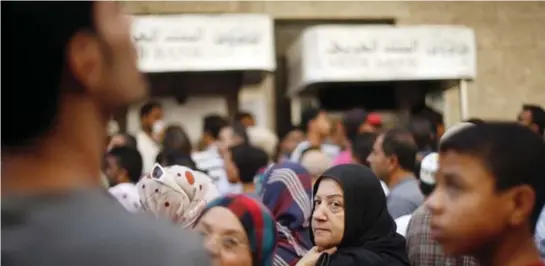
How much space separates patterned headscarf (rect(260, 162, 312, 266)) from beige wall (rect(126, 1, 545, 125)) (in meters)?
12.1

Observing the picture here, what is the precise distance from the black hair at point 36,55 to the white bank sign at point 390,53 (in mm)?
10763

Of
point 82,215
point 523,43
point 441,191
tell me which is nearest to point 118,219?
point 82,215

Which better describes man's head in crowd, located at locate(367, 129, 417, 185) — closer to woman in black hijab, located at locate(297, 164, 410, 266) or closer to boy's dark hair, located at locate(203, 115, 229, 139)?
woman in black hijab, located at locate(297, 164, 410, 266)

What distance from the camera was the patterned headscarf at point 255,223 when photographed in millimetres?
2590

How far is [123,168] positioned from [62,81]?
4.57m

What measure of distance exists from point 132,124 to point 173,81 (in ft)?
4.79

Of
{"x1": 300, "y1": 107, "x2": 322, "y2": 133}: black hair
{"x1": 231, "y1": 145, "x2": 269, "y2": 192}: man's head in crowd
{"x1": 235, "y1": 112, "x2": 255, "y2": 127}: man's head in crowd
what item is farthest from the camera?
{"x1": 235, "y1": 112, "x2": 255, "y2": 127}: man's head in crowd

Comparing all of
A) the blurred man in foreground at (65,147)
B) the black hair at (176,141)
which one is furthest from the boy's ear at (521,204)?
the black hair at (176,141)

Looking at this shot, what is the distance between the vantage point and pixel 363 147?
649 centimetres

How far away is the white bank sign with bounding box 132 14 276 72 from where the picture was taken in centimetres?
1159

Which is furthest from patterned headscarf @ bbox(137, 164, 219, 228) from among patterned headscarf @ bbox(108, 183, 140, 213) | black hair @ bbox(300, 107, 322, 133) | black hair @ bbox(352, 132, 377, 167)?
black hair @ bbox(300, 107, 322, 133)

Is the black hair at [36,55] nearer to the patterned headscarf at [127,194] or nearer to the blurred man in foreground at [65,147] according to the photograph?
the blurred man in foreground at [65,147]

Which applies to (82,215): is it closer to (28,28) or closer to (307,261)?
(28,28)

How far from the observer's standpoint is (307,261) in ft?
12.0
